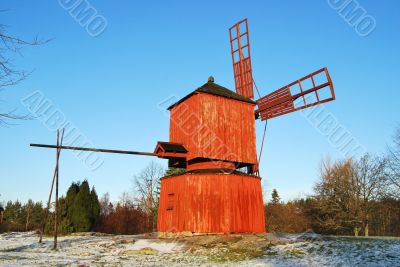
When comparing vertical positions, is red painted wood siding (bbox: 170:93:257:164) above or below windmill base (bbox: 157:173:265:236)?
above

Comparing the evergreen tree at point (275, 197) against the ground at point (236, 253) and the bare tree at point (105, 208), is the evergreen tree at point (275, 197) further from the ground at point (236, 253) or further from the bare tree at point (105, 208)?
the ground at point (236, 253)

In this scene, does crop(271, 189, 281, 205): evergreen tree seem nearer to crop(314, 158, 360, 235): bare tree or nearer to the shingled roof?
crop(314, 158, 360, 235): bare tree

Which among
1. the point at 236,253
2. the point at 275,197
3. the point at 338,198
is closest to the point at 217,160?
the point at 236,253

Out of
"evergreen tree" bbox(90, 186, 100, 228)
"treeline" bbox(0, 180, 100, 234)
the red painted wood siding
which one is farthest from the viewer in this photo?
"evergreen tree" bbox(90, 186, 100, 228)

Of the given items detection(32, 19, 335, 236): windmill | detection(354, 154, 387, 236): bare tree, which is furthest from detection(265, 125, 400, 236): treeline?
detection(32, 19, 335, 236): windmill

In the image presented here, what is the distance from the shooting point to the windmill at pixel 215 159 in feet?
60.5

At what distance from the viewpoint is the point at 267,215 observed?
52.4 meters

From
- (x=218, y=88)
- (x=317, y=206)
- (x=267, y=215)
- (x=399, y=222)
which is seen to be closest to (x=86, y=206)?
(x=218, y=88)

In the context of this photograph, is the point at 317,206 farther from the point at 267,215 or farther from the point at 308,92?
the point at 308,92

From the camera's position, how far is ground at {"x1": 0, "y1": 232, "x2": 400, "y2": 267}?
468 inches

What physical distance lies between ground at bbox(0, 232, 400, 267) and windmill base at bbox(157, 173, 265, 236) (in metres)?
0.91

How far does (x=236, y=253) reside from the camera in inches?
579

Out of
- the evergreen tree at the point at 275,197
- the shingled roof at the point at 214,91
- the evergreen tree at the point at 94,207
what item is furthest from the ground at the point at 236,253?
the evergreen tree at the point at 275,197

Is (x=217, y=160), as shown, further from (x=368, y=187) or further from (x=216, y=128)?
(x=368, y=187)
